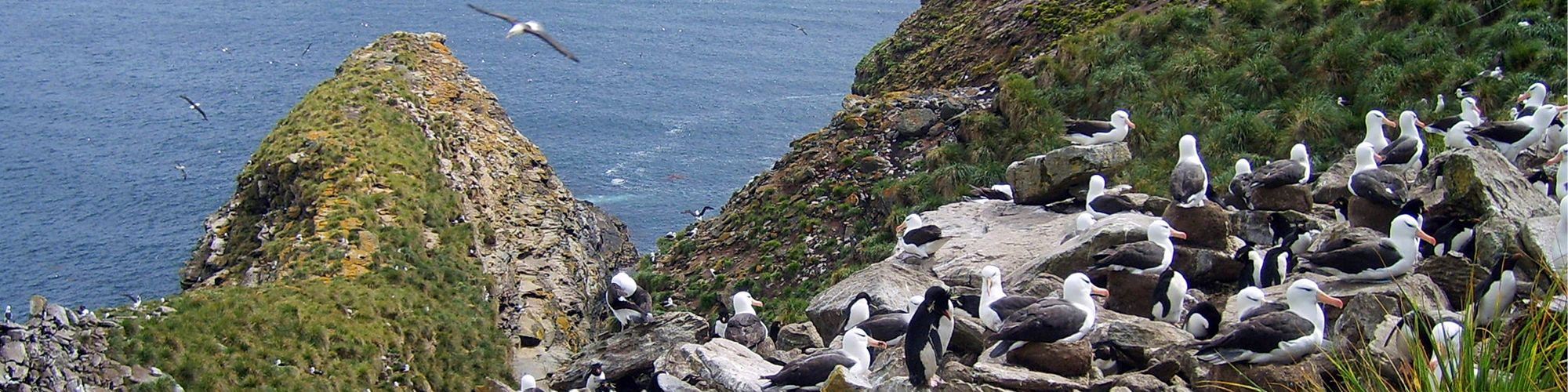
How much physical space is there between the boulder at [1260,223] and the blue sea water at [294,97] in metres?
51.4

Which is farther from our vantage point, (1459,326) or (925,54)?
(925,54)

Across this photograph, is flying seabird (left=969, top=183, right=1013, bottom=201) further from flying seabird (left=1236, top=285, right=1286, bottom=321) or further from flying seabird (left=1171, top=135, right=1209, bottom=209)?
flying seabird (left=1236, top=285, right=1286, bottom=321)

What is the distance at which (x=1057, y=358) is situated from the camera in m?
12.9

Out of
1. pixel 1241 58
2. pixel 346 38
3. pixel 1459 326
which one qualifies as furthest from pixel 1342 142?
pixel 346 38

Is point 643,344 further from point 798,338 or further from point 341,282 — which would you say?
point 341,282

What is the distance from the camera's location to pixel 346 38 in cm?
10900

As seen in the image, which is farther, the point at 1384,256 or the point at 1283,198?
the point at 1283,198

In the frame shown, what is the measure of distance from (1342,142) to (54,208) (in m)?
68.7

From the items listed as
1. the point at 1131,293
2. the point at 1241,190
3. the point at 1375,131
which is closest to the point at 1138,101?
the point at 1375,131

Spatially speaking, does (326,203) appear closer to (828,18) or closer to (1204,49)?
(1204,49)

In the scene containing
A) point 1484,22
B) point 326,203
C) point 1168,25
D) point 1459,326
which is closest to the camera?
point 1459,326

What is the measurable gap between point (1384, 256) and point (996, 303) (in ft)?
15.0

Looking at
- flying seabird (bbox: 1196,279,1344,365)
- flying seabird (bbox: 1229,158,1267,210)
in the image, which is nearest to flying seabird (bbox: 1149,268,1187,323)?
flying seabird (bbox: 1196,279,1344,365)

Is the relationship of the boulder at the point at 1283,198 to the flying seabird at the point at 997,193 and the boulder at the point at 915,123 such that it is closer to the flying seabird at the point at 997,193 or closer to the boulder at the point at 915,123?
the flying seabird at the point at 997,193
